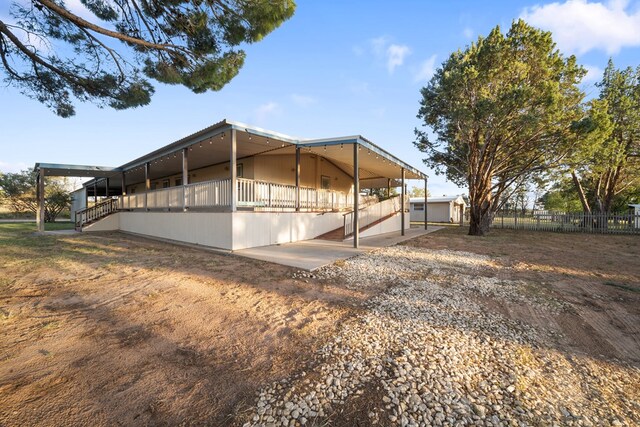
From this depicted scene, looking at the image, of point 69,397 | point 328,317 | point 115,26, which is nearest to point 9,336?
point 69,397

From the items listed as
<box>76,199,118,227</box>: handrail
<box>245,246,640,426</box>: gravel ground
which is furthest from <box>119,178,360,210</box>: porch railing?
<box>245,246,640,426</box>: gravel ground

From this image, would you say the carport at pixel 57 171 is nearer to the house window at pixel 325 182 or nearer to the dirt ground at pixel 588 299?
the house window at pixel 325 182

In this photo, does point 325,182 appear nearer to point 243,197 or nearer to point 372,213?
point 372,213

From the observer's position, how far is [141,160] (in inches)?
561

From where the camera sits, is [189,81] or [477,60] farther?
[477,60]

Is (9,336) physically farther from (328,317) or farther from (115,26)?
(115,26)

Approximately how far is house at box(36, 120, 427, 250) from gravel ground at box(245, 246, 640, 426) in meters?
5.99

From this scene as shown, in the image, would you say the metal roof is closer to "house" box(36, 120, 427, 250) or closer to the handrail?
"house" box(36, 120, 427, 250)

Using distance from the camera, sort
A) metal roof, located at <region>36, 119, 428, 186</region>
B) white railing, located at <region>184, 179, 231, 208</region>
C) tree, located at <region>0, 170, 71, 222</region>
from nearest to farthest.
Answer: white railing, located at <region>184, 179, 231, 208</region>, metal roof, located at <region>36, 119, 428, 186</region>, tree, located at <region>0, 170, 71, 222</region>

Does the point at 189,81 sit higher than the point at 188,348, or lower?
higher

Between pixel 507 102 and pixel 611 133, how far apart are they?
772 centimetres

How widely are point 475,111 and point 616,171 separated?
15.2 m

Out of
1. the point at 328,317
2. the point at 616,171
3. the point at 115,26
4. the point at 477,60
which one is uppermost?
the point at 477,60

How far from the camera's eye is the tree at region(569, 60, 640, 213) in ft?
40.7
